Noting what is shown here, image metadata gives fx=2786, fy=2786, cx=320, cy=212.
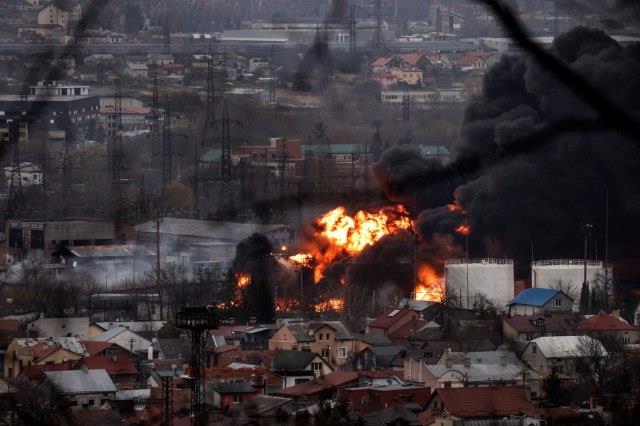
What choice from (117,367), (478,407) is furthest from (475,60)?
(478,407)

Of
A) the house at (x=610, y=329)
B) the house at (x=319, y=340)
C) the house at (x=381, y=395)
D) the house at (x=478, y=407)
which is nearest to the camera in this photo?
Result: the house at (x=478, y=407)

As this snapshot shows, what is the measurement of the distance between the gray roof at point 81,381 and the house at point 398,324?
→ 19.6 feet

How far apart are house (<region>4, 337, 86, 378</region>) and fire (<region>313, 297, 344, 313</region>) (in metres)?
6.86

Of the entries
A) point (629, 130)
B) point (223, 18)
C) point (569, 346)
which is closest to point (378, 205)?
point (569, 346)

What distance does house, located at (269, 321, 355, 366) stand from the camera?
31.7 metres

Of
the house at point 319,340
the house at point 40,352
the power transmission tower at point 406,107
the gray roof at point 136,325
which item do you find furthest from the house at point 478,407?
the power transmission tower at point 406,107

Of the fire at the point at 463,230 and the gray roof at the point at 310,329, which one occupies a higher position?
the gray roof at the point at 310,329

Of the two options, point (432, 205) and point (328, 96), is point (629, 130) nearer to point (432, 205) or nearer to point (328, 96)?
point (432, 205)

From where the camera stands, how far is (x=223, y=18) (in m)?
85.2

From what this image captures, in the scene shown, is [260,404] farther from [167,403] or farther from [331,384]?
[331,384]

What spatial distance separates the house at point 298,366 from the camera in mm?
28453

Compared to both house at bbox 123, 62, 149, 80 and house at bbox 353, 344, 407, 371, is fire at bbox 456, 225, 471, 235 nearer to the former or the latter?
house at bbox 353, 344, 407, 371

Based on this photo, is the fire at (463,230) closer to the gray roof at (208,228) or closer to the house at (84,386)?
the gray roof at (208,228)

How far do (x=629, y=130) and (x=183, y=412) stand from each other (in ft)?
41.3
